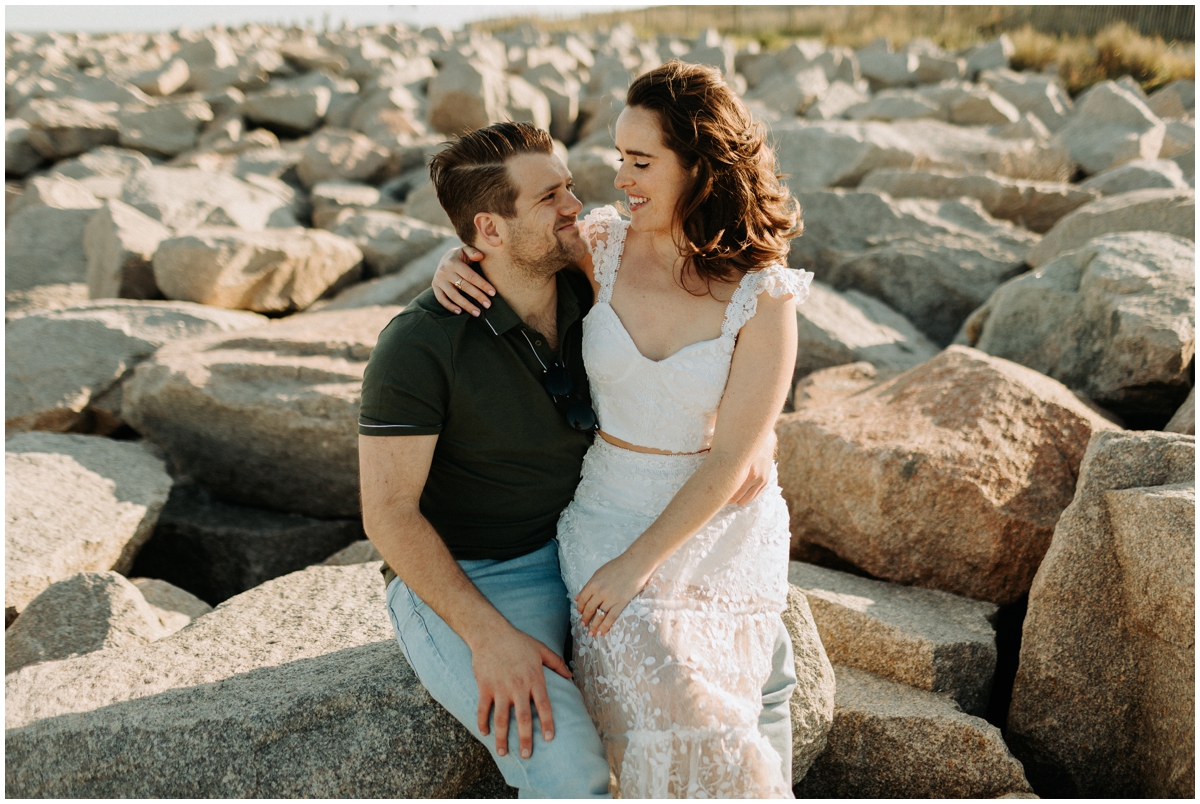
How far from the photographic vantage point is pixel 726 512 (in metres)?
2.66

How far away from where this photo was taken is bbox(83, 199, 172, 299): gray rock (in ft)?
21.7

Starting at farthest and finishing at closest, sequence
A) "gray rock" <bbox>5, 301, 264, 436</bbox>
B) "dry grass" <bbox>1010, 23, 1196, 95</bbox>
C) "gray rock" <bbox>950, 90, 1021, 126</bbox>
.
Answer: "dry grass" <bbox>1010, 23, 1196, 95</bbox> → "gray rock" <bbox>950, 90, 1021, 126</bbox> → "gray rock" <bbox>5, 301, 264, 436</bbox>

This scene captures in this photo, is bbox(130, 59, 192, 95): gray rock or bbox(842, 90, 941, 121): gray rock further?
bbox(130, 59, 192, 95): gray rock

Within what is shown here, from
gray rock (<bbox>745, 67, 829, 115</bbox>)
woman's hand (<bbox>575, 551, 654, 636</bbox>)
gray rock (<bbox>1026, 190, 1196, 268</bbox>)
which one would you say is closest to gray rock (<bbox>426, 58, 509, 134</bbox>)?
gray rock (<bbox>745, 67, 829, 115</bbox>)

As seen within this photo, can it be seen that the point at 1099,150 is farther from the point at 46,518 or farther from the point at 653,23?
the point at 653,23

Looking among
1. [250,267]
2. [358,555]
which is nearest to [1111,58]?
[250,267]

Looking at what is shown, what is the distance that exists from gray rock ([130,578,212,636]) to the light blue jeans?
5.07 feet

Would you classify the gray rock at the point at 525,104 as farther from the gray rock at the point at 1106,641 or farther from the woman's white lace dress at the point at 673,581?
the gray rock at the point at 1106,641

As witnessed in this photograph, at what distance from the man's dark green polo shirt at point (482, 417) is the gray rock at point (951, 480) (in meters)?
1.41

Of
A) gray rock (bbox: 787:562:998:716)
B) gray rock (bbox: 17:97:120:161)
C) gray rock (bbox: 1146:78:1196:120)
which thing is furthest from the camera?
gray rock (bbox: 17:97:120:161)

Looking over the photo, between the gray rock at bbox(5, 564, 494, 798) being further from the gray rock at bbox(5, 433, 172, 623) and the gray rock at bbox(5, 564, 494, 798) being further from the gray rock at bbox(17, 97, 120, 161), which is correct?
the gray rock at bbox(17, 97, 120, 161)

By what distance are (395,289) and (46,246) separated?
146 inches

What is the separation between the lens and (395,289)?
240 inches

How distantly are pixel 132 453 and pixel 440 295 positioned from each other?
279 centimetres
